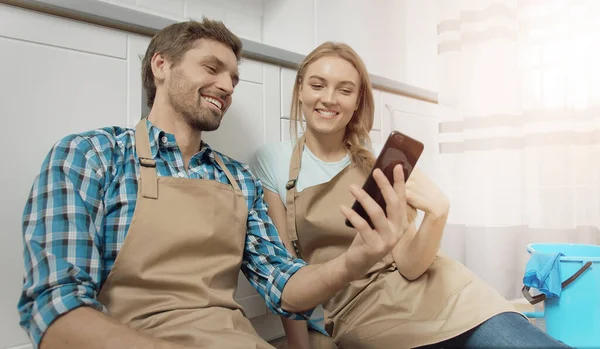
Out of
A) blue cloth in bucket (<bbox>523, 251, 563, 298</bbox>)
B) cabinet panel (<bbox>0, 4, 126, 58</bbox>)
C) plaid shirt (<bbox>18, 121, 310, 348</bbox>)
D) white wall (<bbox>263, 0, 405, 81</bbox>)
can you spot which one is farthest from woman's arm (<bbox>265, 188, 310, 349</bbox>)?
white wall (<bbox>263, 0, 405, 81</bbox>)

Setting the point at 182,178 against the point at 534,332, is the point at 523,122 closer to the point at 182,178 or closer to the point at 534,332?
the point at 534,332

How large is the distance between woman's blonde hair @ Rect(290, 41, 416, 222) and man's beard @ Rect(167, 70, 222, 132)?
12.4 inches

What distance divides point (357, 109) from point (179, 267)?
0.65 meters

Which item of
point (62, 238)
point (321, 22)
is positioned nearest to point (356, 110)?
point (62, 238)

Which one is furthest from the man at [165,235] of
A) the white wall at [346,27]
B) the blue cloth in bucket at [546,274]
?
the white wall at [346,27]

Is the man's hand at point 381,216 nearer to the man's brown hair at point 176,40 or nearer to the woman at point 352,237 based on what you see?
the woman at point 352,237

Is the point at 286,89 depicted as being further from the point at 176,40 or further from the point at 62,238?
the point at 62,238

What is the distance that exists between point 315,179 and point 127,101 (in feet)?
1.48

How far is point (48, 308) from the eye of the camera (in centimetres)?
58

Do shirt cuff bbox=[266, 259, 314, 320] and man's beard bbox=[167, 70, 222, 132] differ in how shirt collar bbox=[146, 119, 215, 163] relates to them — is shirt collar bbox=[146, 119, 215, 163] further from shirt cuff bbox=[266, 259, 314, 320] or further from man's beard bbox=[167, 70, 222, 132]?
shirt cuff bbox=[266, 259, 314, 320]

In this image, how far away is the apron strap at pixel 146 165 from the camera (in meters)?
0.75

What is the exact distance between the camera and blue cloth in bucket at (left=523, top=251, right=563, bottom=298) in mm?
1187

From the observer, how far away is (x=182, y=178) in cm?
79

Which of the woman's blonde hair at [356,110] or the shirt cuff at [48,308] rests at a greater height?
the woman's blonde hair at [356,110]
